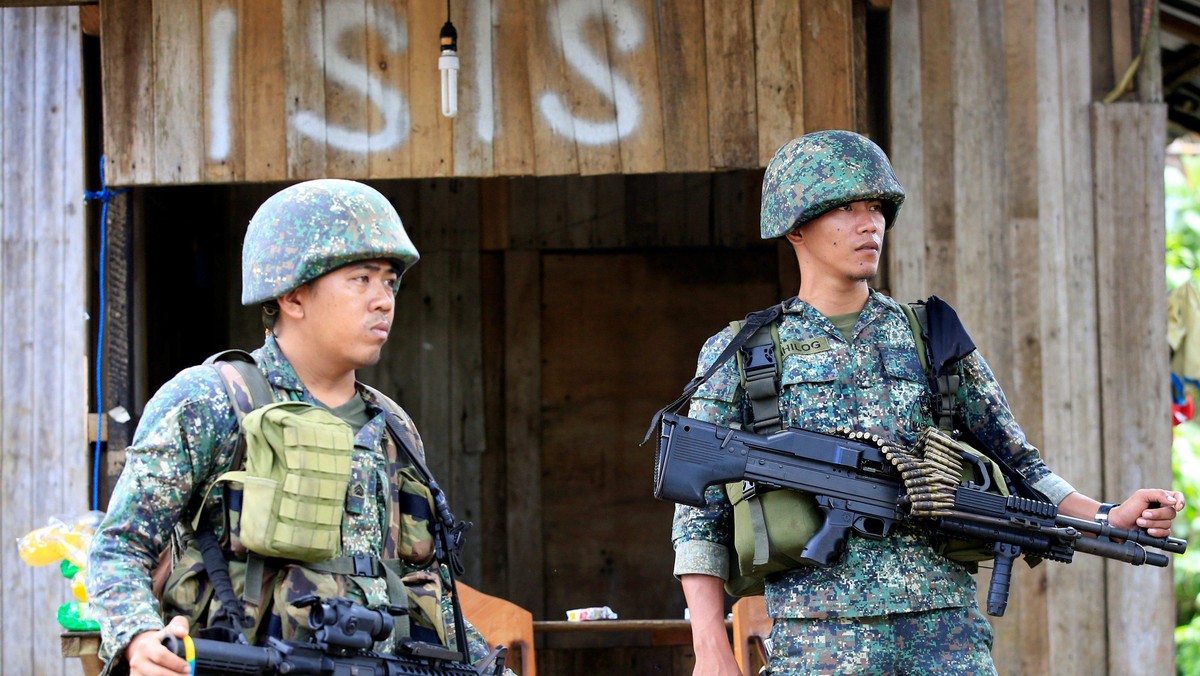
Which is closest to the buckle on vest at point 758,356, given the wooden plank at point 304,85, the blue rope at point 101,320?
the wooden plank at point 304,85

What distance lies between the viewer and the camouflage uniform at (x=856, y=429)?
3.50 meters

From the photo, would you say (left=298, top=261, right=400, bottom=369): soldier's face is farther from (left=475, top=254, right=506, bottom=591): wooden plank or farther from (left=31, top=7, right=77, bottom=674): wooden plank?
(left=475, top=254, right=506, bottom=591): wooden plank

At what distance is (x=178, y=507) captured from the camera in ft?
9.89

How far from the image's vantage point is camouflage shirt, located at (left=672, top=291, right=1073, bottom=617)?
3.53m

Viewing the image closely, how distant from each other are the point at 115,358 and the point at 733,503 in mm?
3330

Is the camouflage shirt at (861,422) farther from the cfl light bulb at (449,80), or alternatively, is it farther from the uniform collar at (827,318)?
the cfl light bulb at (449,80)

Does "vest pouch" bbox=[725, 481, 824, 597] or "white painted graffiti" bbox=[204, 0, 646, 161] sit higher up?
"white painted graffiti" bbox=[204, 0, 646, 161]

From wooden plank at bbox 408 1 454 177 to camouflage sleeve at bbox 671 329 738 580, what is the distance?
2.19 m

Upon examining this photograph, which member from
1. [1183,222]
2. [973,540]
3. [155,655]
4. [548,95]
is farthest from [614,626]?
[1183,222]

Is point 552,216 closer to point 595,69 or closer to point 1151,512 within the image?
point 595,69

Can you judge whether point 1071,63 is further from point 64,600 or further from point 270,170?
point 64,600

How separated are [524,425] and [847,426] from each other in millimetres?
4912

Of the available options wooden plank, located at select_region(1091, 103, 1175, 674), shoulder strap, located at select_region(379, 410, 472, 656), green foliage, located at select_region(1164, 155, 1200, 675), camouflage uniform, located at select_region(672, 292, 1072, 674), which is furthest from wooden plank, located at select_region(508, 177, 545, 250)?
green foliage, located at select_region(1164, 155, 1200, 675)

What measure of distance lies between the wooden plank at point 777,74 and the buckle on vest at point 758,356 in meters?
1.99
